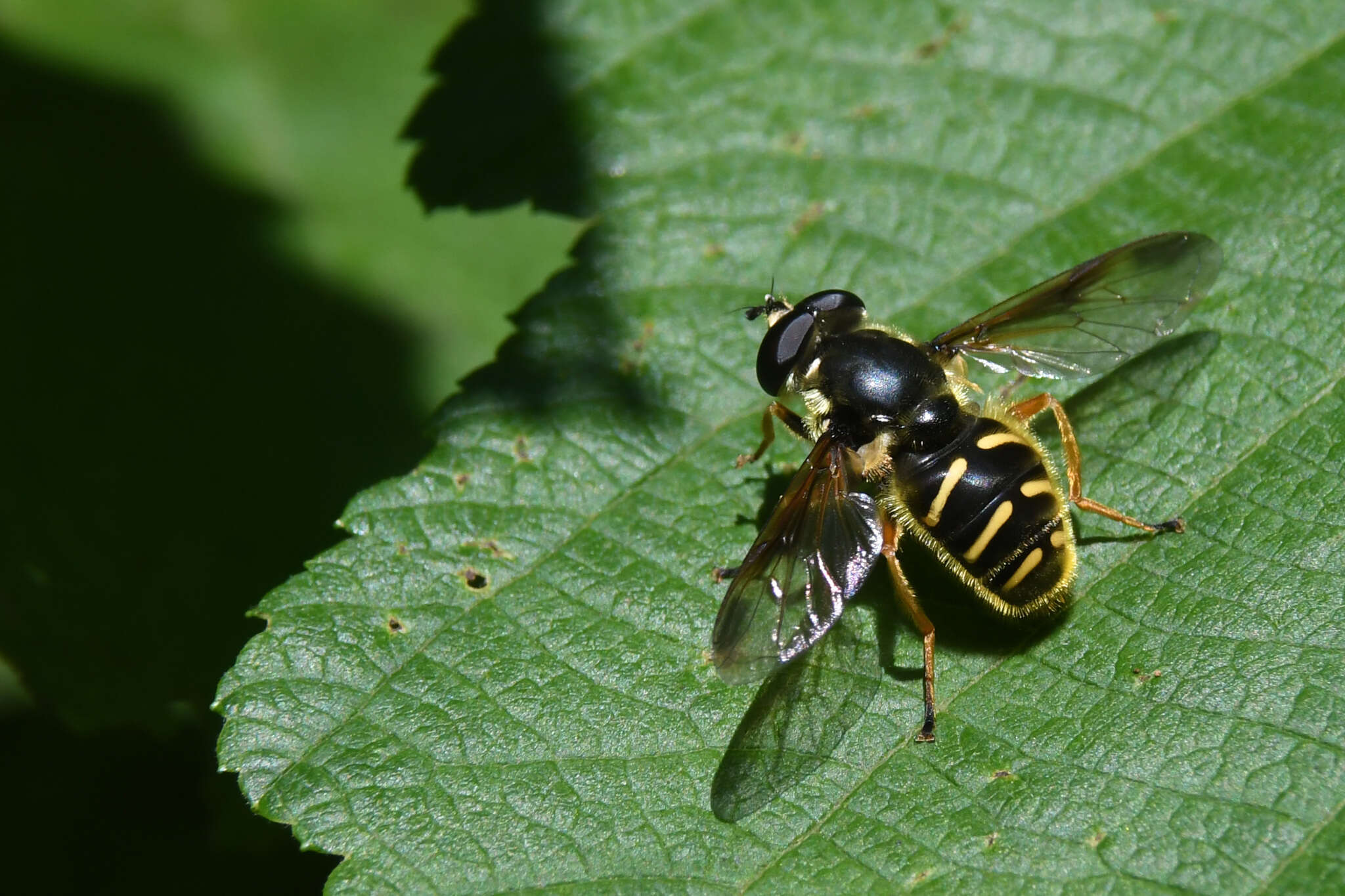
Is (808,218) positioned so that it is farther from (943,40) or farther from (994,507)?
(994,507)

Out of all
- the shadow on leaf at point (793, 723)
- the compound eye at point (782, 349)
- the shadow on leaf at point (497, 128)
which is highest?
the shadow on leaf at point (497, 128)

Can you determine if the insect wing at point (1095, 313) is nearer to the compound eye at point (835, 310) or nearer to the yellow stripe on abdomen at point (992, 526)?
the compound eye at point (835, 310)

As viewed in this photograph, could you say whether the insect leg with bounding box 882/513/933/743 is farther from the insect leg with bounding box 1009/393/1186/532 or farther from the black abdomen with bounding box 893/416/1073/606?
the insect leg with bounding box 1009/393/1186/532

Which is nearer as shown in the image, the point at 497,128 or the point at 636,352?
the point at 636,352

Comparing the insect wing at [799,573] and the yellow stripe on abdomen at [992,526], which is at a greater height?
the insect wing at [799,573]

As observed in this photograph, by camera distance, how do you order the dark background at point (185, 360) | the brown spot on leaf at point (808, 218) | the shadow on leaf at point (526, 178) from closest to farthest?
the shadow on leaf at point (526, 178) < the brown spot on leaf at point (808, 218) < the dark background at point (185, 360)

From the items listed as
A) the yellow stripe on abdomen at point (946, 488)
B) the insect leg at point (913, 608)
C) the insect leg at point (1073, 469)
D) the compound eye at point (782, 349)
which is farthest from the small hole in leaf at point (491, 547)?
the insect leg at point (1073, 469)

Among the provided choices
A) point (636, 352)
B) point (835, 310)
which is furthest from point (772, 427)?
point (636, 352)
